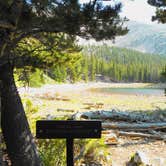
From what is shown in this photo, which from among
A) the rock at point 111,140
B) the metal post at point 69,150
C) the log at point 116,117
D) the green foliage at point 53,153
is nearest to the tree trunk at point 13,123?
the metal post at point 69,150

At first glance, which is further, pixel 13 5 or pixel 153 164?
pixel 153 164

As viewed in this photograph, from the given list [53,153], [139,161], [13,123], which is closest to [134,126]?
[139,161]

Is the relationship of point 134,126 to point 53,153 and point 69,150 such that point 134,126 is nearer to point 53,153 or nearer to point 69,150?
point 53,153

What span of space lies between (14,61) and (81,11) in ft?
4.86

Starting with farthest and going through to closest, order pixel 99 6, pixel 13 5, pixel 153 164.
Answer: pixel 153 164, pixel 99 6, pixel 13 5

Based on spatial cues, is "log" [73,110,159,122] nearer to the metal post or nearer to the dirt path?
the dirt path

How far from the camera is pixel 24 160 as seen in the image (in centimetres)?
621

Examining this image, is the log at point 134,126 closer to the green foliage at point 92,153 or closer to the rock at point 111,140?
the rock at point 111,140

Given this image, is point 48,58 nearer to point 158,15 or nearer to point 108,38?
point 108,38

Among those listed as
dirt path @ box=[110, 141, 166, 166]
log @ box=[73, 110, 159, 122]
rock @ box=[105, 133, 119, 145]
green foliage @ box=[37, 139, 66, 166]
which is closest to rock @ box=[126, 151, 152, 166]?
dirt path @ box=[110, 141, 166, 166]

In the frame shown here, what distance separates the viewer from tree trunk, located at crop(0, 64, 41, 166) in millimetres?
6172

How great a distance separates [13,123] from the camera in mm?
6180

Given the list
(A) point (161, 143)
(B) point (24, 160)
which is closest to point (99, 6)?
(B) point (24, 160)

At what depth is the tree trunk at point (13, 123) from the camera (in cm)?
617
